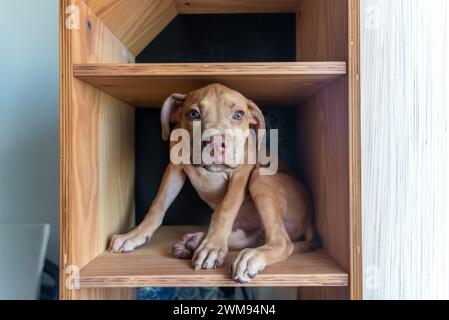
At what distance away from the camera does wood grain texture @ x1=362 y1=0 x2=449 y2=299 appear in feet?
2.63

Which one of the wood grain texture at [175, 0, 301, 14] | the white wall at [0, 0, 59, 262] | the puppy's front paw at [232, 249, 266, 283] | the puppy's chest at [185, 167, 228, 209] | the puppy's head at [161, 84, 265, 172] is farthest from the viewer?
the white wall at [0, 0, 59, 262]

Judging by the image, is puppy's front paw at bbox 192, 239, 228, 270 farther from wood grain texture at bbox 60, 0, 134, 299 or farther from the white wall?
the white wall

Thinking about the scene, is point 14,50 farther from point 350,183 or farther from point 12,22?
point 350,183

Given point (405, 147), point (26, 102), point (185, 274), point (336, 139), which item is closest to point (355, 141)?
point (336, 139)

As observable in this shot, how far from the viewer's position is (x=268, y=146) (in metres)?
1.01

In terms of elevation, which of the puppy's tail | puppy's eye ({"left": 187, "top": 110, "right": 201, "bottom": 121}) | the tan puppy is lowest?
the puppy's tail

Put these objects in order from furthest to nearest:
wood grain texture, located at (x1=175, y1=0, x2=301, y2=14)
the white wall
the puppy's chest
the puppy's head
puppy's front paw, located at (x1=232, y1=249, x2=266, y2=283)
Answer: the white wall, wood grain texture, located at (x1=175, y1=0, x2=301, y2=14), the puppy's chest, the puppy's head, puppy's front paw, located at (x1=232, y1=249, x2=266, y2=283)

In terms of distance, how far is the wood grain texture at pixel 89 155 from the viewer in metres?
0.67

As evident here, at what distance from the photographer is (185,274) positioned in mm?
665

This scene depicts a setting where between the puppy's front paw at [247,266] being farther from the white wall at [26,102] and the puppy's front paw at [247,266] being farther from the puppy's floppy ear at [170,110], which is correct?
the white wall at [26,102]

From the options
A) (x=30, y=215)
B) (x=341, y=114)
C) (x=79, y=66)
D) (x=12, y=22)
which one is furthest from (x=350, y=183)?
(x=12, y=22)

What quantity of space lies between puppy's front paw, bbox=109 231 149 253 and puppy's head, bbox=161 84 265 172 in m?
0.23

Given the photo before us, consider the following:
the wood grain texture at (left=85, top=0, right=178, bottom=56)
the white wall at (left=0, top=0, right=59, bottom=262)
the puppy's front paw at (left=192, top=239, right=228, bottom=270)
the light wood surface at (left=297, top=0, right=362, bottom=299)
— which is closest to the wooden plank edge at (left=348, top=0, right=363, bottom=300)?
the light wood surface at (left=297, top=0, right=362, bottom=299)

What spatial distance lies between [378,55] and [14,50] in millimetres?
1075
